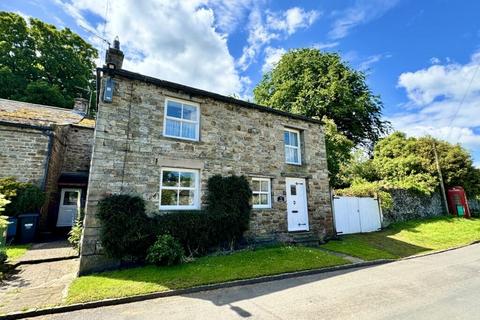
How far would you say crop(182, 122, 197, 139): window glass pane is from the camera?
31.0 feet

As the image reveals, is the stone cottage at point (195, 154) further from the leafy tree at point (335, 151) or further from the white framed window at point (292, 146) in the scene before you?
the leafy tree at point (335, 151)

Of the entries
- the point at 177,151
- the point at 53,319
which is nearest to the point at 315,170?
the point at 177,151

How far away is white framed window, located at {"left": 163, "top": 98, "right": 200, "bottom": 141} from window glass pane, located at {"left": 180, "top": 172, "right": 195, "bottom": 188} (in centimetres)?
139

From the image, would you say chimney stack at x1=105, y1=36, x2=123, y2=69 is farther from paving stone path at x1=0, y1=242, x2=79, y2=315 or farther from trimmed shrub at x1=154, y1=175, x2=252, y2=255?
paving stone path at x1=0, y1=242, x2=79, y2=315

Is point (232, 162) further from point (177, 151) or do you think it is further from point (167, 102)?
point (167, 102)

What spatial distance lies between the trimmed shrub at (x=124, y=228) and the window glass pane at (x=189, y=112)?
3.77 metres

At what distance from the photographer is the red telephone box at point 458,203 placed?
1956cm

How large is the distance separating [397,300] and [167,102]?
9.05 m

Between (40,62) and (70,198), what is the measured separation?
65.0 ft

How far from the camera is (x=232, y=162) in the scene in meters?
10.1

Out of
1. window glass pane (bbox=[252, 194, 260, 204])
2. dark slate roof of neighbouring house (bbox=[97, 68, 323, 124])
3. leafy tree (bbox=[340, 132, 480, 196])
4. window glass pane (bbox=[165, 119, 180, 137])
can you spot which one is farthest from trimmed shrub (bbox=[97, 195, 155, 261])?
leafy tree (bbox=[340, 132, 480, 196])

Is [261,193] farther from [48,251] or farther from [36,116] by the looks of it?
[36,116]

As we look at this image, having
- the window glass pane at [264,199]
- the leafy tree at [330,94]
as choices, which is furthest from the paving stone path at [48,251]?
the leafy tree at [330,94]

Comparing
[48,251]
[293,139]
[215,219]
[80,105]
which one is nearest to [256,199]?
[215,219]
